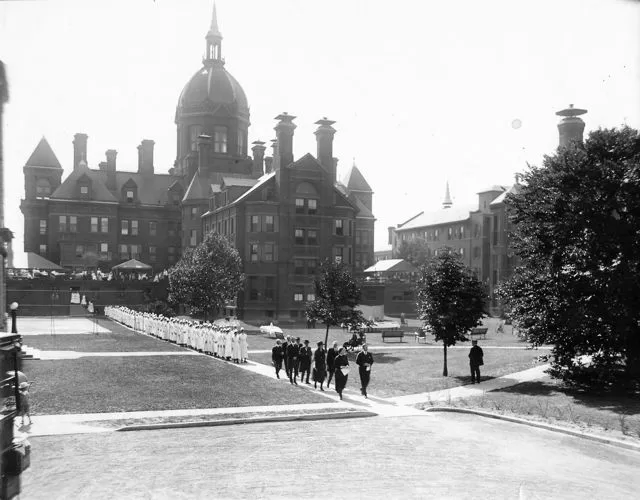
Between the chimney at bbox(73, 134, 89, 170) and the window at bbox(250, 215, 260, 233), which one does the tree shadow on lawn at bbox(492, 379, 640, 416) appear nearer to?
the window at bbox(250, 215, 260, 233)

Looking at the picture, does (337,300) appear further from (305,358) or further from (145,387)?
(145,387)

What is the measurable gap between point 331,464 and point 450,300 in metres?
14.7

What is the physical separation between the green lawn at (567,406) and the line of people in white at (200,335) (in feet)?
36.8

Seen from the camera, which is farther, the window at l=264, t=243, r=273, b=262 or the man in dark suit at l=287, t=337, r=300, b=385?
the window at l=264, t=243, r=273, b=262

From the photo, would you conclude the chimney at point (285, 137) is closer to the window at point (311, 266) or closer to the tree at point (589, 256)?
the window at point (311, 266)

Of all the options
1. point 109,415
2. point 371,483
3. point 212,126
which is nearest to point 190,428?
point 109,415

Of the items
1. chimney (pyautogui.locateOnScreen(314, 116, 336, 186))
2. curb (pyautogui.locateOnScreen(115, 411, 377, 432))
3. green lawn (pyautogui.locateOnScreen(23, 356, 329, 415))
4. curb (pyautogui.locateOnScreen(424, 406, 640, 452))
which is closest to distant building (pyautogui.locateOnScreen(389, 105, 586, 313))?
chimney (pyautogui.locateOnScreen(314, 116, 336, 186))

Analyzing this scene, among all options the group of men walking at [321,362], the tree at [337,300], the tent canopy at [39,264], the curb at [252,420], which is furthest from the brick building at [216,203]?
the curb at [252,420]

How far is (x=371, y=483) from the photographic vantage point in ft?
33.7

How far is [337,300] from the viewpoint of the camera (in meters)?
33.8

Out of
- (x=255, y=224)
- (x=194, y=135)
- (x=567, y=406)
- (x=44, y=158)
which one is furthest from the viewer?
(x=194, y=135)

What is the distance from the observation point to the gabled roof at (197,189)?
241 feet

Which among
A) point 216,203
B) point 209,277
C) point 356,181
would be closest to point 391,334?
point 209,277

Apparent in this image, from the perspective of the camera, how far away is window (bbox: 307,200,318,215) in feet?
201
